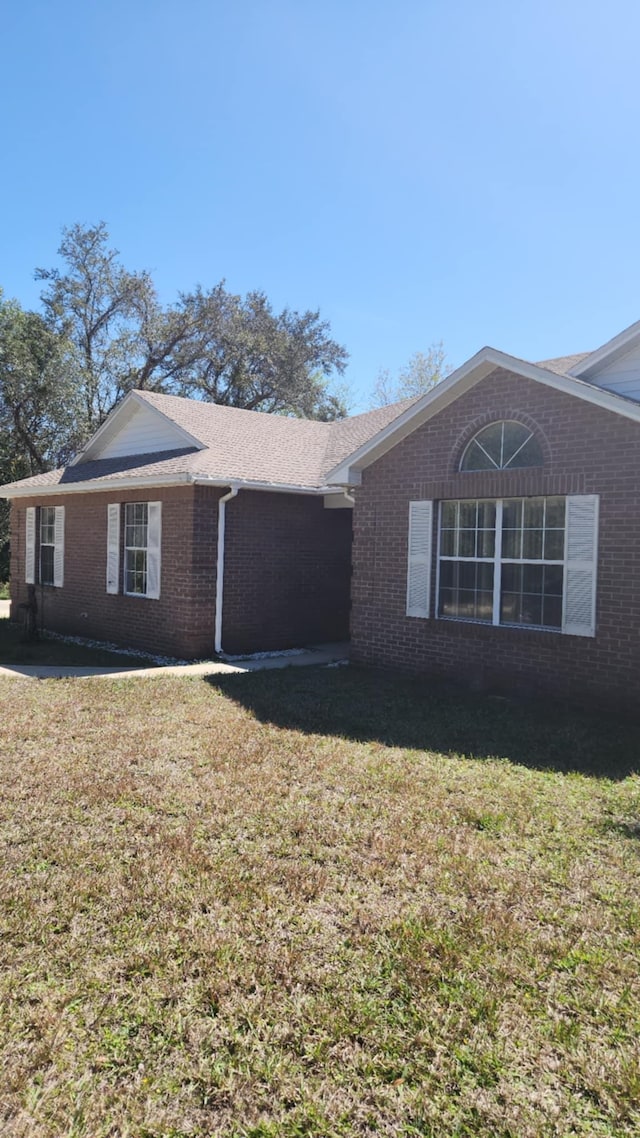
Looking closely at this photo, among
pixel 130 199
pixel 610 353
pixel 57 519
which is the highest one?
pixel 130 199

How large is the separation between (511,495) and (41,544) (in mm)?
11845

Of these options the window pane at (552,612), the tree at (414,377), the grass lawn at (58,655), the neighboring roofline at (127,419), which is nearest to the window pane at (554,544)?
the window pane at (552,612)

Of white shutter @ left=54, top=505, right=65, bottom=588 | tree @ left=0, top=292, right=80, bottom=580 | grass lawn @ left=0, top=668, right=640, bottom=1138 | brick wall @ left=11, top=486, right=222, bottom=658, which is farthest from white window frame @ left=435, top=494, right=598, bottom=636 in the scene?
tree @ left=0, top=292, right=80, bottom=580

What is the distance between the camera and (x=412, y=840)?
457 centimetres

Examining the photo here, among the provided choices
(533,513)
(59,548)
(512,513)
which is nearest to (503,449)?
(512,513)

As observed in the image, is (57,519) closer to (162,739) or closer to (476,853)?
(162,739)

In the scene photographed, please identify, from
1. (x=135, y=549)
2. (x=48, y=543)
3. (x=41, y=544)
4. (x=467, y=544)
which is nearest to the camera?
(x=467, y=544)

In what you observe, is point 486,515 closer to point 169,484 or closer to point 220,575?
point 220,575

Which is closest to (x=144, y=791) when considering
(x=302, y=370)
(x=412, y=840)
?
(x=412, y=840)

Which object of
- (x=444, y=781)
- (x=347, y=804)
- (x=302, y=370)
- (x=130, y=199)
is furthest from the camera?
(x=302, y=370)

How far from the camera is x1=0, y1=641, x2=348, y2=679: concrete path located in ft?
33.2

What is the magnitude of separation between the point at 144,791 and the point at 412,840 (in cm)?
216

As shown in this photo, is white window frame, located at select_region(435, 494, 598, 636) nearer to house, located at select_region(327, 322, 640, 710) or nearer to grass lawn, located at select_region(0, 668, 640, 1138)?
house, located at select_region(327, 322, 640, 710)

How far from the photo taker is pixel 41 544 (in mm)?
16234
